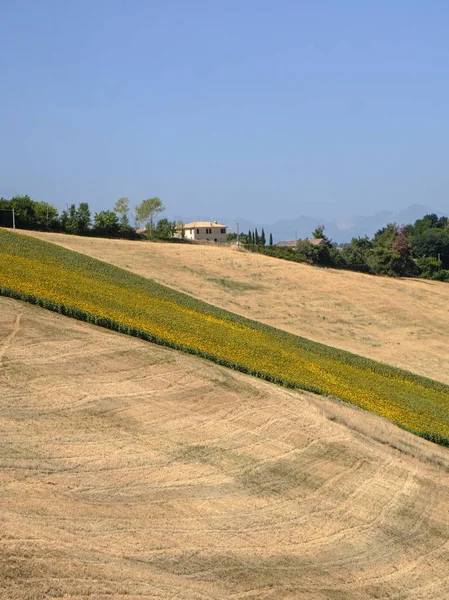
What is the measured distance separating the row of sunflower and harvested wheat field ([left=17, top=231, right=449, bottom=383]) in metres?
7.98

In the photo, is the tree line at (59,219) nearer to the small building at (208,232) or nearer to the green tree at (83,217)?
the green tree at (83,217)

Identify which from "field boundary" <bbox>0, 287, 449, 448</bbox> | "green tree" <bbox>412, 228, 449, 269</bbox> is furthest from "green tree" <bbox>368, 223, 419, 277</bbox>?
"field boundary" <bbox>0, 287, 449, 448</bbox>

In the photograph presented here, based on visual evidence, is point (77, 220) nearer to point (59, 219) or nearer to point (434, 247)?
point (59, 219)

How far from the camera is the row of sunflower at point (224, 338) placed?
3403 centimetres

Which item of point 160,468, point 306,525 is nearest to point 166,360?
point 160,468

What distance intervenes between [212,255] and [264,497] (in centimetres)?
6678

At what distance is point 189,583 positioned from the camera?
650 inches

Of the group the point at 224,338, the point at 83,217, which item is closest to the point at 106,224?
the point at 83,217

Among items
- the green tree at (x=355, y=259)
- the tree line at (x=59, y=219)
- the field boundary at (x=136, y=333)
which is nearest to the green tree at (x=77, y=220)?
the tree line at (x=59, y=219)

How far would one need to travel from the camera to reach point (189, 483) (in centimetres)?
2148

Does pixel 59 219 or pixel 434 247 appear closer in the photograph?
pixel 59 219

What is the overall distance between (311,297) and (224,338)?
35.3 m

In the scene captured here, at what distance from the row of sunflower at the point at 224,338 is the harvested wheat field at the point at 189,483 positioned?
79.7 inches

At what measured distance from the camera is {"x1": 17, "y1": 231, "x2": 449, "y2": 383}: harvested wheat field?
59500mm
